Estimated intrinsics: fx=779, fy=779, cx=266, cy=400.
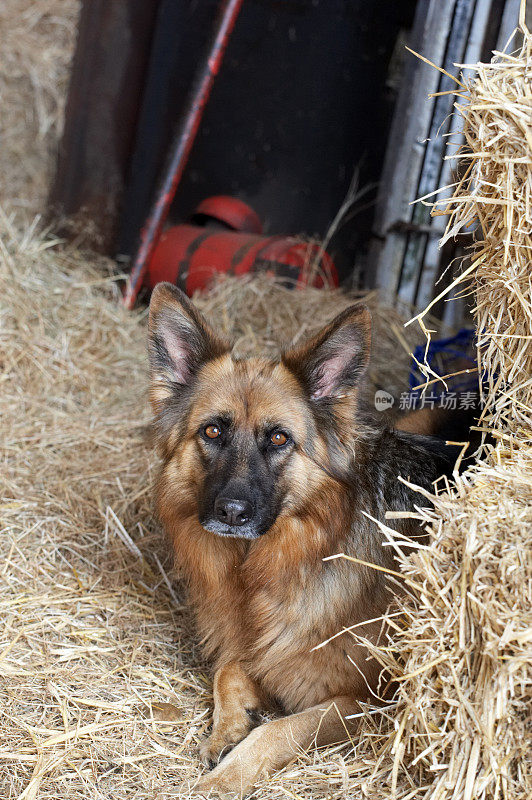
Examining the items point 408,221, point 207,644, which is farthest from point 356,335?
point 408,221

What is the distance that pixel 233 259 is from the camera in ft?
18.7

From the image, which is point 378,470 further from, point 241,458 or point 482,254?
point 482,254

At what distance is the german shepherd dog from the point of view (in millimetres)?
2848

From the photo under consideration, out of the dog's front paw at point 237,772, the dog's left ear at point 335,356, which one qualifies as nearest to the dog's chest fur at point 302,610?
the dog's front paw at point 237,772

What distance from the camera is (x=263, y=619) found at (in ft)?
9.77

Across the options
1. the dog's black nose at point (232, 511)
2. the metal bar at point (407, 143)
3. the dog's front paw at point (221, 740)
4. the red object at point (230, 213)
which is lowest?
the dog's front paw at point (221, 740)

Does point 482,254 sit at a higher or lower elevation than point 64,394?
higher

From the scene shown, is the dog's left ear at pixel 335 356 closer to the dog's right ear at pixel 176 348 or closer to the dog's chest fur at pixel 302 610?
the dog's right ear at pixel 176 348

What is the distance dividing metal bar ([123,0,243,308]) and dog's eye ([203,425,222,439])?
117 inches

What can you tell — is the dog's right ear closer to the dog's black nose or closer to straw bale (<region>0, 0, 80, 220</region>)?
the dog's black nose

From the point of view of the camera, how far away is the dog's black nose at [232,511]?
2.72 m

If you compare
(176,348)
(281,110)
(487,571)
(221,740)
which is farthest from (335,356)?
(281,110)

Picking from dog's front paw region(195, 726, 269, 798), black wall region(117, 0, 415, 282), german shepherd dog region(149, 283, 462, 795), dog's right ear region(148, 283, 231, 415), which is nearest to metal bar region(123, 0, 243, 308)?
black wall region(117, 0, 415, 282)

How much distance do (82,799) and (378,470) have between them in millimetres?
1573
